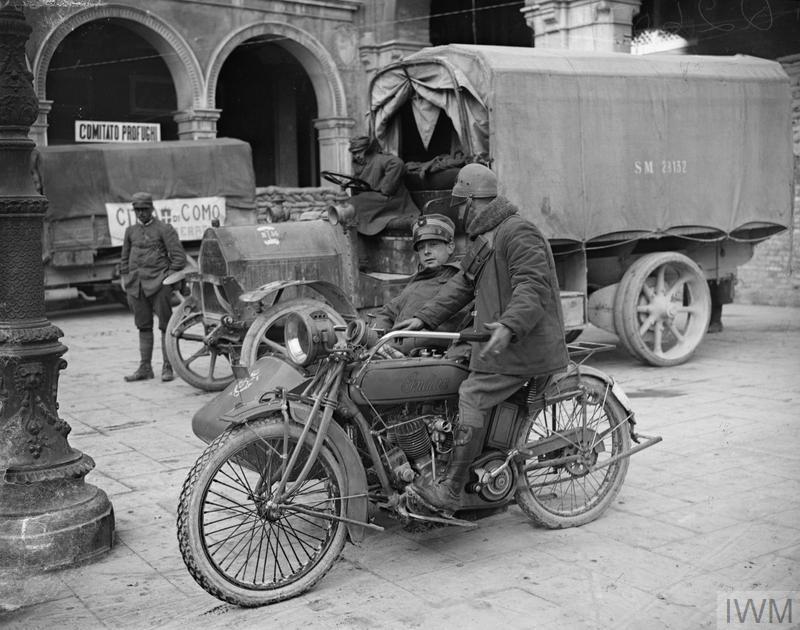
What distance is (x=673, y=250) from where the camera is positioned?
988cm

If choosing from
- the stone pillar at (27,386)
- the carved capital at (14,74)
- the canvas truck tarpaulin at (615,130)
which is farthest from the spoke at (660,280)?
the carved capital at (14,74)

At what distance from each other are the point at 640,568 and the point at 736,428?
9.34 feet

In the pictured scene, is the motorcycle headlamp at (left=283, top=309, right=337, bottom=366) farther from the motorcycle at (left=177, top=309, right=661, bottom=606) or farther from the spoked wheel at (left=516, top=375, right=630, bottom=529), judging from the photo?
the spoked wheel at (left=516, top=375, right=630, bottom=529)

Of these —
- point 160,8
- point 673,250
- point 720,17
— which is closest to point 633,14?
point 720,17

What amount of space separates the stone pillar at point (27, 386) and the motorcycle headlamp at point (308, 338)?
4.19ft

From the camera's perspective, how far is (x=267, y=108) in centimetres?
2672

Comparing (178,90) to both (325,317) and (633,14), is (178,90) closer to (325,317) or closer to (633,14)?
(633,14)

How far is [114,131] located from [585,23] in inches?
375

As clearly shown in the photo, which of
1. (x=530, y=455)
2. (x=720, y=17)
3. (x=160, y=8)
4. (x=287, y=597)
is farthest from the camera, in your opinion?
(x=160, y=8)

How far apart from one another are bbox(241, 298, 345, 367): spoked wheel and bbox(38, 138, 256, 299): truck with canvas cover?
7.75 meters

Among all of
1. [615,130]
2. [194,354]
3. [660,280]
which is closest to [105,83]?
[194,354]

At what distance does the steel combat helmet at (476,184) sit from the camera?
4.49 metres

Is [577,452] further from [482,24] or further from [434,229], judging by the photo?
[482,24]

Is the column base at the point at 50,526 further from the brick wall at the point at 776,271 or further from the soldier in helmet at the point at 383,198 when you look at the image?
the brick wall at the point at 776,271
